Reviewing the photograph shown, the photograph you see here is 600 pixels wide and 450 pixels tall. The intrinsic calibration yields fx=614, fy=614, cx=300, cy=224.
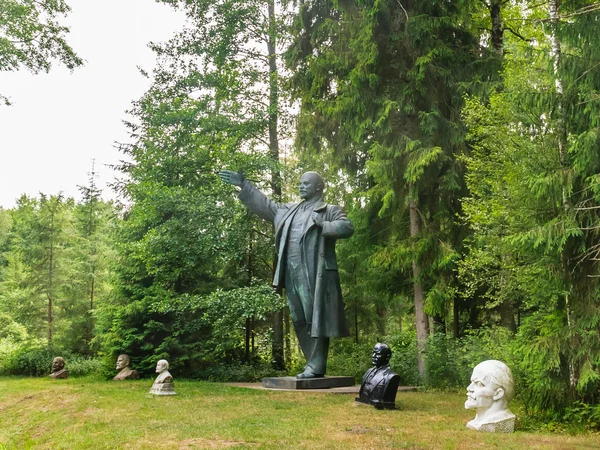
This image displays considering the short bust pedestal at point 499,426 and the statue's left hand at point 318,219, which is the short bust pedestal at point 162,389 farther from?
the short bust pedestal at point 499,426

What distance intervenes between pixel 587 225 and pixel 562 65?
6.21ft

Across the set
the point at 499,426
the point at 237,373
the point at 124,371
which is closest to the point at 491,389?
the point at 499,426

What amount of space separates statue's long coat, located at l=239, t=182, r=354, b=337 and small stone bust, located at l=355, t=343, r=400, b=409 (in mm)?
1413

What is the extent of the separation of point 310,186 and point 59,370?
9647 mm

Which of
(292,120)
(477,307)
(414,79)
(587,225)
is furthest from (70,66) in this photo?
(587,225)

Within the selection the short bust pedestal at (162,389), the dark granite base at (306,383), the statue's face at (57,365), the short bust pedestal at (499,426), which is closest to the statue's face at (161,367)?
the short bust pedestal at (162,389)

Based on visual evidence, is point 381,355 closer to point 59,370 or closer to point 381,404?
point 381,404

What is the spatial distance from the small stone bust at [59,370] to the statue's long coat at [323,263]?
8517mm

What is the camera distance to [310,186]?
10.1 metres

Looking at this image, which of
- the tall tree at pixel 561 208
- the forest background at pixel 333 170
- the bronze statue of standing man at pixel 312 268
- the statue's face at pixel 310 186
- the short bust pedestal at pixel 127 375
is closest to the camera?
the tall tree at pixel 561 208

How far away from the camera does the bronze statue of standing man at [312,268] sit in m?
9.46

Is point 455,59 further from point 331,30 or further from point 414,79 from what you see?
point 331,30

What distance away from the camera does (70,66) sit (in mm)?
14891

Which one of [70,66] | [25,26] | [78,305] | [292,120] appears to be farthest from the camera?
[78,305]
